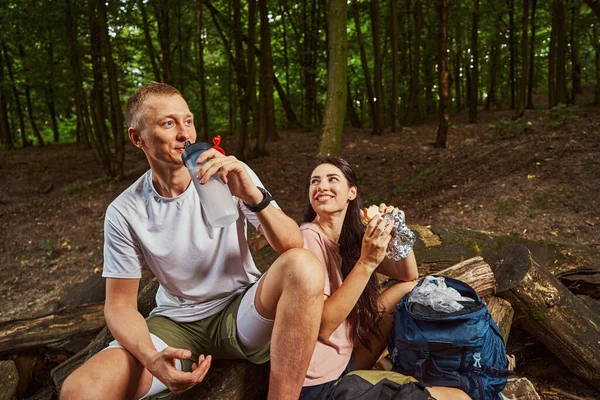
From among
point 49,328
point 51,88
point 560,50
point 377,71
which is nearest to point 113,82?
point 51,88

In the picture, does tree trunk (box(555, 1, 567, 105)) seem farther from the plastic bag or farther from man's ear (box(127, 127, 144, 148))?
man's ear (box(127, 127, 144, 148))

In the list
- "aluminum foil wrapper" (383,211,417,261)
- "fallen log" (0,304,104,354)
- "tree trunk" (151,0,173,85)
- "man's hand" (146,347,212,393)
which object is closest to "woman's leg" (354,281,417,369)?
"aluminum foil wrapper" (383,211,417,261)

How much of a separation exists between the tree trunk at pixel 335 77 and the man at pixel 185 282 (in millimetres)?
3460

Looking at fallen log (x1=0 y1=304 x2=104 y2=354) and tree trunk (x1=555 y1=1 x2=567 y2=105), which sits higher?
tree trunk (x1=555 y1=1 x2=567 y2=105)

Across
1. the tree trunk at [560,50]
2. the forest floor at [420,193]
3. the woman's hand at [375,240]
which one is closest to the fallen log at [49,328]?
the forest floor at [420,193]

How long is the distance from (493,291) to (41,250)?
6.90m

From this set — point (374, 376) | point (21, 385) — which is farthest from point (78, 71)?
point (374, 376)

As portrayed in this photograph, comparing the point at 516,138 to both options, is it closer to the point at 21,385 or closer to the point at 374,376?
the point at 374,376

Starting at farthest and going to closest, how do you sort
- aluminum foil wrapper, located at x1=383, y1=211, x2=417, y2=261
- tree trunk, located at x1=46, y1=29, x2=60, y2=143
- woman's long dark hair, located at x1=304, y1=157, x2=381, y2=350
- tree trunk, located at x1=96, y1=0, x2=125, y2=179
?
tree trunk, located at x1=46, y1=29, x2=60, y2=143, tree trunk, located at x1=96, y1=0, x2=125, y2=179, woman's long dark hair, located at x1=304, y1=157, x2=381, y2=350, aluminum foil wrapper, located at x1=383, y1=211, x2=417, y2=261

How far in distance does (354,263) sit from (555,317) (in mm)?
1420

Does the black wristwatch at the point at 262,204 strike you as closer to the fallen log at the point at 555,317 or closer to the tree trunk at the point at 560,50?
the fallen log at the point at 555,317

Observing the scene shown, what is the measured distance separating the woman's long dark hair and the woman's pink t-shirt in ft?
0.15

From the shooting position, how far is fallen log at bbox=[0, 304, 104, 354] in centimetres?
349

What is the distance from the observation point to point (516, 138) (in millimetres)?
8977
